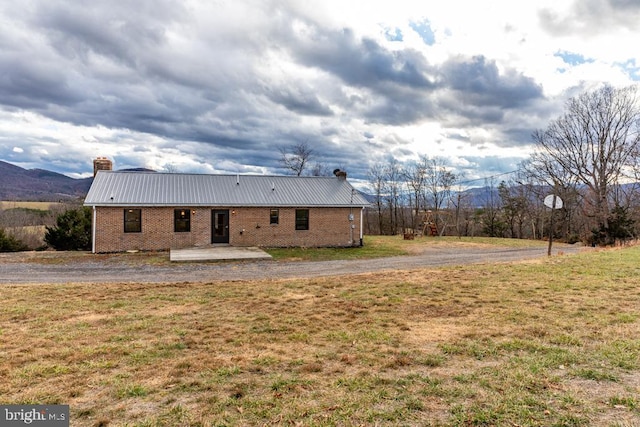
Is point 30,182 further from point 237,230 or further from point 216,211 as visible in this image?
point 237,230

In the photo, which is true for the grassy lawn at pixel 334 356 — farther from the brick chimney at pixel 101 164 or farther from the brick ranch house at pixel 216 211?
the brick chimney at pixel 101 164

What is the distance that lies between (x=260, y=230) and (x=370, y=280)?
1038 centimetres

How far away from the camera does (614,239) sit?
859 inches

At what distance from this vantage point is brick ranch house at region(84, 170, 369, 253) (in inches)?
656

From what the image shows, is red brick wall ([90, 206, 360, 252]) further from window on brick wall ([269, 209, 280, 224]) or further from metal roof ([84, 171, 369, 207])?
metal roof ([84, 171, 369, 207])

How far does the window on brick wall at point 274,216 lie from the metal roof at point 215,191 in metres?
0.40

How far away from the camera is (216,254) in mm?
15086

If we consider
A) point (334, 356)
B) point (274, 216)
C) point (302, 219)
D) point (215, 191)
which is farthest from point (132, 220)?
point (334, 356)

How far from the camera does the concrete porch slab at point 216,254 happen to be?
1406 cm

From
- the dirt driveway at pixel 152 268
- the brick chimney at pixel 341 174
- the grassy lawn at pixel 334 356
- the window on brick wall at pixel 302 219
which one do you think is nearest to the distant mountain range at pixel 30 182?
the brick chimney at pixel 341 174

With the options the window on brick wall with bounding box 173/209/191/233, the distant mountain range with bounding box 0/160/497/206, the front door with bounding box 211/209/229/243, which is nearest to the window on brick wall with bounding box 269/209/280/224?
the front door with bounding box 211/209/229/243

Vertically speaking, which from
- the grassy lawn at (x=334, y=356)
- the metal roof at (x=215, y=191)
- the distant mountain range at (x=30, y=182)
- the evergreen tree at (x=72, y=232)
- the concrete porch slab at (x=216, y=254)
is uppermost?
the distant mountain range at (x=30, y=182)

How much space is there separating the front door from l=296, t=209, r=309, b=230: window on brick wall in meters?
3.67

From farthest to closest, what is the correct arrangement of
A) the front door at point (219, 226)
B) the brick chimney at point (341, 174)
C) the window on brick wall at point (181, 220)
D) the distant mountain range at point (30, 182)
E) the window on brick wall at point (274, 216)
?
the distant mountain range at point (30, 182) < the brick chimney at point (341, 174) < the window on brick wall at point (274, 216) < the front door at point (219, 226) < the window on brick wall at point (181, 220)
